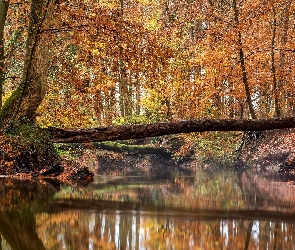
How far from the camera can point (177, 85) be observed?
73.8ft

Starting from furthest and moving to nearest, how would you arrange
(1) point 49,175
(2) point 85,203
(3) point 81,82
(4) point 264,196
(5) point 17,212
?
(3) point 81,82, (1) point 49,175, (4) point 264,196, (2) point 85,203, (5) point 17,212

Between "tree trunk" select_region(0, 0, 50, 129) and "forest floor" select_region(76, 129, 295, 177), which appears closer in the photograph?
"tree trunk" select_region(0, 0, 50, 129)

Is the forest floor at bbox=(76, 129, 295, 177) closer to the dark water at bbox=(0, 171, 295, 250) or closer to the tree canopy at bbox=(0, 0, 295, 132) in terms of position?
the tree canopy at bbox=(0, 0, 295, 132)

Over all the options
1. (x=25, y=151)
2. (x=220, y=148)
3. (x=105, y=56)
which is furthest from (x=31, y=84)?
(x=220, y=148)

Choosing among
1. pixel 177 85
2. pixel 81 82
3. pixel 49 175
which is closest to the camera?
pixel 49 175

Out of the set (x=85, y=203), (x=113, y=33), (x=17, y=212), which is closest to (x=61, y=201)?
(x=85, y=203)

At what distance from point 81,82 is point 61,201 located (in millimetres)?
7827

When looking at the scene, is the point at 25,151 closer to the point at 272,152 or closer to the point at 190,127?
the point at 190,127

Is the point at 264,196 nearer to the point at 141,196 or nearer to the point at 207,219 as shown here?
the point at 141,196

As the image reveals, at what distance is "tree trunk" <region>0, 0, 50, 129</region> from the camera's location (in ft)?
37.6

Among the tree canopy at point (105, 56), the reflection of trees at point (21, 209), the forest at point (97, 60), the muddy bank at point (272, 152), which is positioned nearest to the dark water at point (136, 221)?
the reflection of trees at point (21, 209)

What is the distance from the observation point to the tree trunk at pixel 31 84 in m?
11.4

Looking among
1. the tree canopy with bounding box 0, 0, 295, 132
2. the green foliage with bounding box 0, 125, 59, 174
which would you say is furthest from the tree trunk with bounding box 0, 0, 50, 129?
the green foliage with bounding box 0, 125, 59, 174

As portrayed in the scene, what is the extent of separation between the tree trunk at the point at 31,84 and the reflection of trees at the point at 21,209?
101 inches
